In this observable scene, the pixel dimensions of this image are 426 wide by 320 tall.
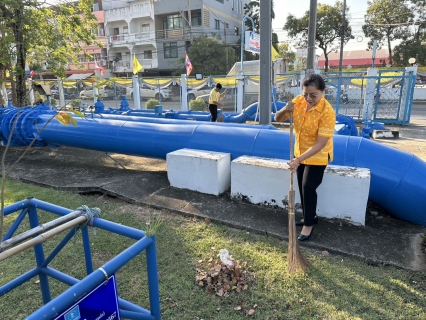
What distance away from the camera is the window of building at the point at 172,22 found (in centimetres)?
3206

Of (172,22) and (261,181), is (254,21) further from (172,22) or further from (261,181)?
(261,181)

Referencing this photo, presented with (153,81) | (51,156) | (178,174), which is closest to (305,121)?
(178,174)

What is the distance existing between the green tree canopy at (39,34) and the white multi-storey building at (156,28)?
21653 mm

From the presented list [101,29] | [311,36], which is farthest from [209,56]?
[311,36]

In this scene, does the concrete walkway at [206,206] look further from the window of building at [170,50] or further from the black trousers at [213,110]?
the window of building at [170,50]

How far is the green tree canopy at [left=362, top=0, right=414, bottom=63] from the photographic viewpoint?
85.3 feet

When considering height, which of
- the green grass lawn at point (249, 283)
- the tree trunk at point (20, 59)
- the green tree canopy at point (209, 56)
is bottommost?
the green grass lawn at point (249, 283)

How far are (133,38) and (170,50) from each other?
4455 millimetres

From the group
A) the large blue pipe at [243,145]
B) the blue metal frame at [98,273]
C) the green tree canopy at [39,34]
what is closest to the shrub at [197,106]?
the green tree canopy at [39,34]

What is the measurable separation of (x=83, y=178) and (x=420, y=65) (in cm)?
3161

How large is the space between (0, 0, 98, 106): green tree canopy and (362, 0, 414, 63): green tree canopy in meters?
25.0

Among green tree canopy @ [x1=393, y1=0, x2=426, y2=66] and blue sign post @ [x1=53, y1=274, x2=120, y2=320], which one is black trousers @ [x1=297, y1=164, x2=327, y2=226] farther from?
green tree canopy @ [x1=393, y1=0, x2=426, y2=66]

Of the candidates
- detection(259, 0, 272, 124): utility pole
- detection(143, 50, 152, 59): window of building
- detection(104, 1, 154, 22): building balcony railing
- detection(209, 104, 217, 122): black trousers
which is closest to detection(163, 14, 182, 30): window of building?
Result: detection(104, 1, 154, 22): building balcony railing

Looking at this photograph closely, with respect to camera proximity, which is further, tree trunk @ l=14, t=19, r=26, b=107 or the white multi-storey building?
the white multi-storey building
